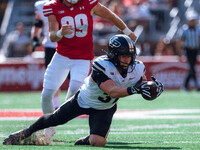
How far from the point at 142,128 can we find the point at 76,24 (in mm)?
1592

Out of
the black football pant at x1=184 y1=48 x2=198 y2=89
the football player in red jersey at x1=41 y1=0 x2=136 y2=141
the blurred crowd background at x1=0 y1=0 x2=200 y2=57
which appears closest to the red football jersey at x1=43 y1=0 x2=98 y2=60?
the football player in red jersey at x1=41 y1=0 x2=136 y2=141

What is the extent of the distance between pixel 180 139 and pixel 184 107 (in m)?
4.09

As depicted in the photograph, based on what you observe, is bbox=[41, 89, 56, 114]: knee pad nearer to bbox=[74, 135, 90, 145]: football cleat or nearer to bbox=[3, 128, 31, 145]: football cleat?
bbox=[3, 128, 31, 145]: football cleat

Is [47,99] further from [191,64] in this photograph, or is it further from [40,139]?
[191,64]

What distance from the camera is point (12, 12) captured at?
17562 millimetres

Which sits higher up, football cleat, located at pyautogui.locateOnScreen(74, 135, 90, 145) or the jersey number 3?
the jersey number 3

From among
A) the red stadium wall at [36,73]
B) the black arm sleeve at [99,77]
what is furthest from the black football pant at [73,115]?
the red stadium wall at [36,73]

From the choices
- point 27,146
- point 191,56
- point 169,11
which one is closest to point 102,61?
point 27,146

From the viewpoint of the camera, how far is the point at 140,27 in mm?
15719

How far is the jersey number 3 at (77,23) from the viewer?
18.5 ft

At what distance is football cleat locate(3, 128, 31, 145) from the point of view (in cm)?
496

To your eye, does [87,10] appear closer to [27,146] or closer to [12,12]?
[27,146]

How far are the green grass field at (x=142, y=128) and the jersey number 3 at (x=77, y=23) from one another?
112 cm

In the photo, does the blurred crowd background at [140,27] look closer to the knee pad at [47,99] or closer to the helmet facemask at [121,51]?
the knee pad at [47,99]
